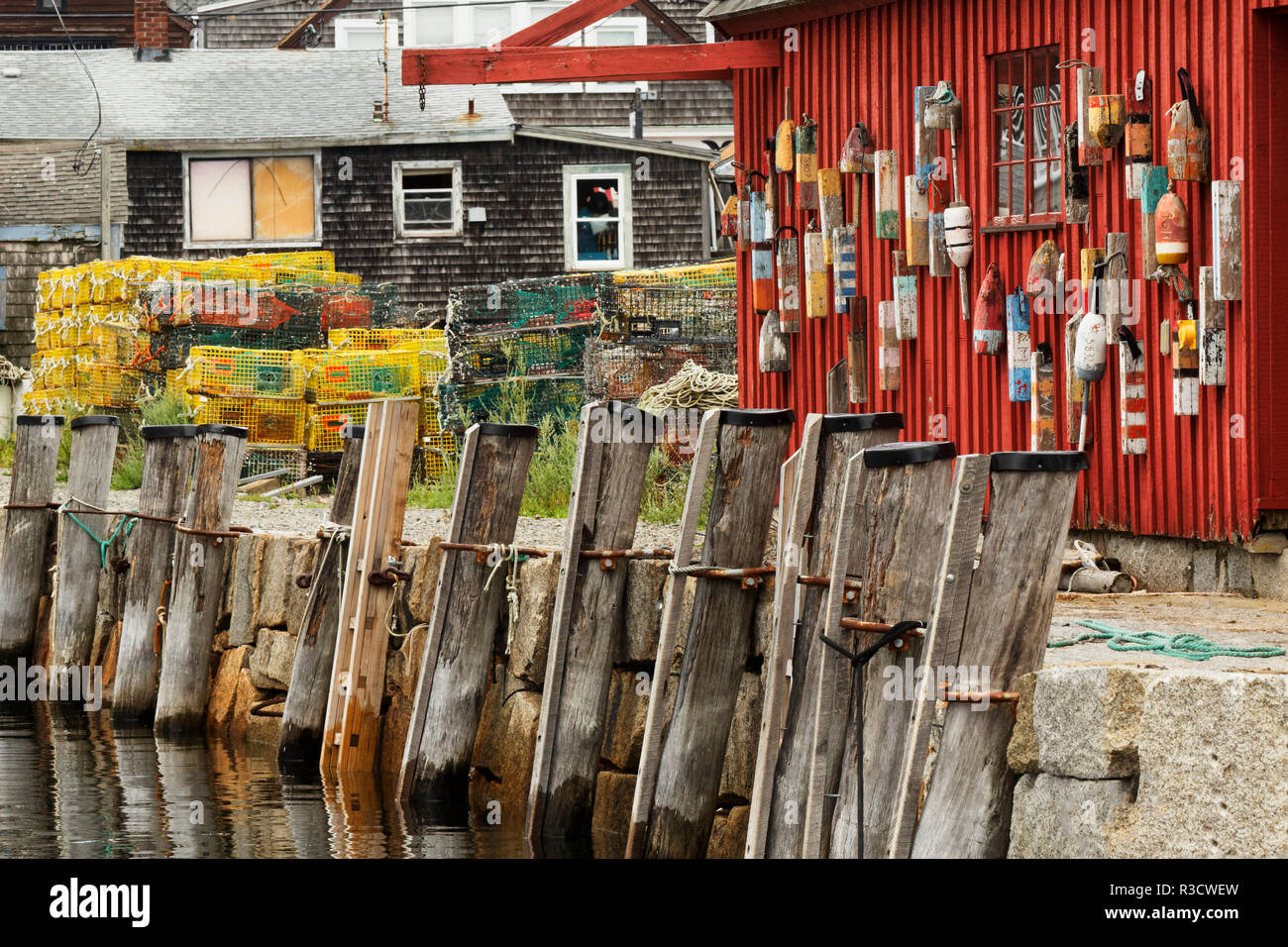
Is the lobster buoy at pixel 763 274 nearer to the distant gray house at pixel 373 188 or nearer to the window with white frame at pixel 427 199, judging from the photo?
the distant gray house at pixel 373 188

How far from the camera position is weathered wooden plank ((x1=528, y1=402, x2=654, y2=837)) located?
27.8 feet

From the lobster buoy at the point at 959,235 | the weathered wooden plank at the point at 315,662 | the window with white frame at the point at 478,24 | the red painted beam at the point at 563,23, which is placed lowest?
the weathered wooden plank at the point at 315,662

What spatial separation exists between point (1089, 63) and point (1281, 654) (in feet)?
14.8

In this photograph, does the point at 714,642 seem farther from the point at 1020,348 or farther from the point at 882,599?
the point at 1020,348

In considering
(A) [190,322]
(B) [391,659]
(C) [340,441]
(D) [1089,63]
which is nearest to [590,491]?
(B) [391,659]

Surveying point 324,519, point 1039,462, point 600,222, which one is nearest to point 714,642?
point 1039,462

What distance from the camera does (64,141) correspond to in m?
29.5

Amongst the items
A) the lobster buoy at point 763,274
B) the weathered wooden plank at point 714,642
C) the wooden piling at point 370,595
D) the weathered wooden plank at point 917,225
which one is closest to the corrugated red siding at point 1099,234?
the weathered wooden plank at point 917,225

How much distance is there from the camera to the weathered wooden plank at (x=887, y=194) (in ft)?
38.0

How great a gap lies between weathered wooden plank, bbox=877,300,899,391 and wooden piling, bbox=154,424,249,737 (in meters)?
3.90

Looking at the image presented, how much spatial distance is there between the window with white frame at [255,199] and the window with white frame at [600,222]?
153 inches

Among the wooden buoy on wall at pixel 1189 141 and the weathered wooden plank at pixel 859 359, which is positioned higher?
the wooden buoy on wall at pixel 1189 141

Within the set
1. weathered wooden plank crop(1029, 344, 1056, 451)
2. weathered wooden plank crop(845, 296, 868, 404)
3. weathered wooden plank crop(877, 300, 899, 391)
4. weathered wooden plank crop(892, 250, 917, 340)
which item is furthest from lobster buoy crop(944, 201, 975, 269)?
weathered wooden plank crop(845, 296, 868, 404)

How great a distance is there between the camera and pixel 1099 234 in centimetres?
1006
